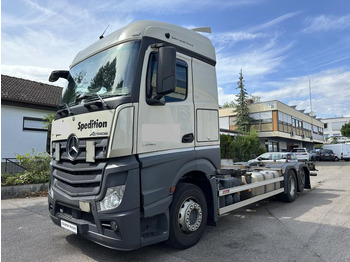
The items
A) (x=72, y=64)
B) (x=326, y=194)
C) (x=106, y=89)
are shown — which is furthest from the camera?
(x=326, y=194)

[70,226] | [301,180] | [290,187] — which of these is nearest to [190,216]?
[70,226]

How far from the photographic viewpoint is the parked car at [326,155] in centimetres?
3512

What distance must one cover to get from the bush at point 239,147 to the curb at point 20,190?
51.2 ft

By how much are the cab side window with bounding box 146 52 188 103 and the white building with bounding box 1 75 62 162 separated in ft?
44.1

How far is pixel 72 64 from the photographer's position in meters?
5.07

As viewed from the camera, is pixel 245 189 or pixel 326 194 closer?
pixel 245 189

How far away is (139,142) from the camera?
3.67 metres

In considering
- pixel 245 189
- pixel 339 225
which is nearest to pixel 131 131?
pixel 245 189

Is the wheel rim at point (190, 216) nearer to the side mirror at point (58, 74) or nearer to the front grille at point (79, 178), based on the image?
the front grille at point (79, 178)

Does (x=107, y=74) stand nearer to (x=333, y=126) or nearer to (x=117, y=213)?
(x=117, y=213)

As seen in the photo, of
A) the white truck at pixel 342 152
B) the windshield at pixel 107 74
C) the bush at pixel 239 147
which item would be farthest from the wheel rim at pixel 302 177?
the white truck at pixel 342 152

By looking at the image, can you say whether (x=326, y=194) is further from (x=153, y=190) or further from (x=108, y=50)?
(x=108, y=50)

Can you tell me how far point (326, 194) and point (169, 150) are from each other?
301 inches

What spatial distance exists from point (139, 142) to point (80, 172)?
98cm
